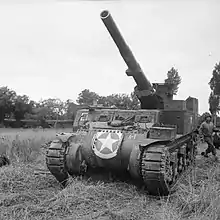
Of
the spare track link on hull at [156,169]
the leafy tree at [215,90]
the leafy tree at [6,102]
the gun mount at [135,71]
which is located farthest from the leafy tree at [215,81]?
the spare track link on hull at [156,169]

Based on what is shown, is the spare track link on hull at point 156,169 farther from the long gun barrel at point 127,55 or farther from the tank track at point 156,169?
the long gun barrel at point 127,55

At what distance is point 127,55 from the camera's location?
8461 millimetres

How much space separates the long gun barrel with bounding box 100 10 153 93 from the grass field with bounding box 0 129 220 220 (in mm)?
2625

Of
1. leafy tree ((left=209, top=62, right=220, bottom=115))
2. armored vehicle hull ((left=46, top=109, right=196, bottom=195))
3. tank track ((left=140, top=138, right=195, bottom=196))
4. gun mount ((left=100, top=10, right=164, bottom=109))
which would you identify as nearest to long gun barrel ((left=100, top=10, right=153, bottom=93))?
gun mount ((left=100, top=10, right=164, bottom=109))

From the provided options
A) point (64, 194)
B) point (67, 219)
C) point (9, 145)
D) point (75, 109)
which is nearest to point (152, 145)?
point (64, 194)

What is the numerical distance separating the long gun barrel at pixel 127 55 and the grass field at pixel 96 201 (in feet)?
8.61

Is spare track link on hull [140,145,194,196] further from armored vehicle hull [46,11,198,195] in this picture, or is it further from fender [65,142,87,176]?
fender [65,142,87,176]

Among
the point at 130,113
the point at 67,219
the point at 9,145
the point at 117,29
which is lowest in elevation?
the point at 67,219

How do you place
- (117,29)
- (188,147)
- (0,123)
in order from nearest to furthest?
(117,29) < (188,147) < (0,123)

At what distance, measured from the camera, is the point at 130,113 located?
8.62m

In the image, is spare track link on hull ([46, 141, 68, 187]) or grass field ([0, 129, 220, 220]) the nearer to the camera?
grass field ([0, 129, 220, 220])

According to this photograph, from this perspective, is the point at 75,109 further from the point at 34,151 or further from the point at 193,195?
the point at 193,195

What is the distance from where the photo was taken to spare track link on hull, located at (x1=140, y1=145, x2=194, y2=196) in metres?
6.39

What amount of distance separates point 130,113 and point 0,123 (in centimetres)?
3208
